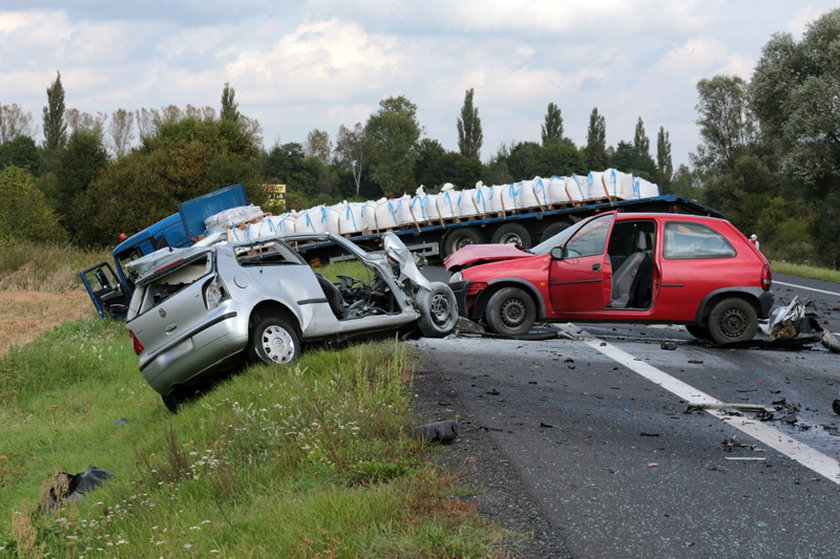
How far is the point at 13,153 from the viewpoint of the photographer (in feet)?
308

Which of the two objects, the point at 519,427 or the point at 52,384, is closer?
the point at 519,427

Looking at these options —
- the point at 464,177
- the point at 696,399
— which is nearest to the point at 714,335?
the point at 696,399

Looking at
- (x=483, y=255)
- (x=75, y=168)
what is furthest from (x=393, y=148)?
(x=483, y=255)

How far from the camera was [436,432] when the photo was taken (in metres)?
6.34

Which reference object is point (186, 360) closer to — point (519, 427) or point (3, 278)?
point (519, 427)

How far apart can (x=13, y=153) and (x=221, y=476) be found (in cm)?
9866

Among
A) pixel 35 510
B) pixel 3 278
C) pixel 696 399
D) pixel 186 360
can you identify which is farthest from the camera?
pixel 3 278

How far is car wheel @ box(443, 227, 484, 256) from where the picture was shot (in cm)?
2395

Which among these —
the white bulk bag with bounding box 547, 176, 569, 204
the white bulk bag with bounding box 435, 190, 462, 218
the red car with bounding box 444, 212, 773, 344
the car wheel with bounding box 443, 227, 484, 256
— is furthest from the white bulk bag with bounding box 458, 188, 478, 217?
the red car with bounding box 444, 212, 773, 344

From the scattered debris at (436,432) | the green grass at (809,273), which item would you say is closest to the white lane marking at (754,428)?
the scattered debris at (436,432)

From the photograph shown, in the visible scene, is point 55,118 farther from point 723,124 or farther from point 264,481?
point 264,481

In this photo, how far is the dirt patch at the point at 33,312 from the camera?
2045 centimetres

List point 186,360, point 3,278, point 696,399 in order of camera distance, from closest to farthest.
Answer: point 696,399
point 186,360
point 3,278

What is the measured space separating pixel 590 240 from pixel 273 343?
186 inches
